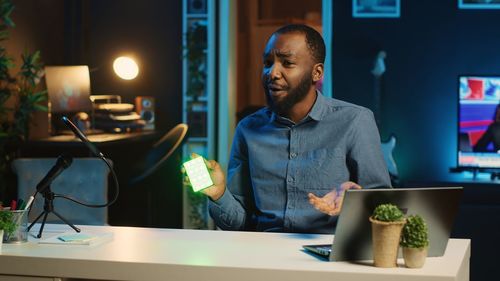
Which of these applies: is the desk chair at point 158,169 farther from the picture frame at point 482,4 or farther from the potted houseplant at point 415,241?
the potted houseplant at point 415,241

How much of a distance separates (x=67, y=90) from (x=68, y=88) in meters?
0.02

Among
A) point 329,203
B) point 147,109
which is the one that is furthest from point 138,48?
point 329,203

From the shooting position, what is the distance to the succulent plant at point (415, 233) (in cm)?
238

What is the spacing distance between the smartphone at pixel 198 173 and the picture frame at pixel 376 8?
4671mm

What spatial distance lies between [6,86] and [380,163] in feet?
11.3

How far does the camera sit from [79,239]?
281 centimetres

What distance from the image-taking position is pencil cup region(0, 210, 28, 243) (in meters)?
2.82

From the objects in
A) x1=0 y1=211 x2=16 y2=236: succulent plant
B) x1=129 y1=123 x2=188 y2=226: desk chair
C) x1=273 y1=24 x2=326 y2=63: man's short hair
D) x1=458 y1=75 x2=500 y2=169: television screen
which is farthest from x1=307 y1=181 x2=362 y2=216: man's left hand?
x1=458 y1=75 x2=500 y2=169: television screen

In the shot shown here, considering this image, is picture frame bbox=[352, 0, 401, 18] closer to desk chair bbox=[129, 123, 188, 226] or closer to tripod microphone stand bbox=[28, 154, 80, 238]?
desk chair bbox=[129, 123, 188, 226]

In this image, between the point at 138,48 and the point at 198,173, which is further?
the point at 138,48

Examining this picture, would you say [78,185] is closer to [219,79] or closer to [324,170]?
[324,170]

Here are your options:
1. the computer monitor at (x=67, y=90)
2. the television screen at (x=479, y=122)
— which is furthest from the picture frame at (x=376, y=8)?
the computer monitor at (x=67, y=90)

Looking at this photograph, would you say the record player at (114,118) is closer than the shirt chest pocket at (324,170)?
No

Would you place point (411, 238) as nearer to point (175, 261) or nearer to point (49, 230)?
point (175, 261)
